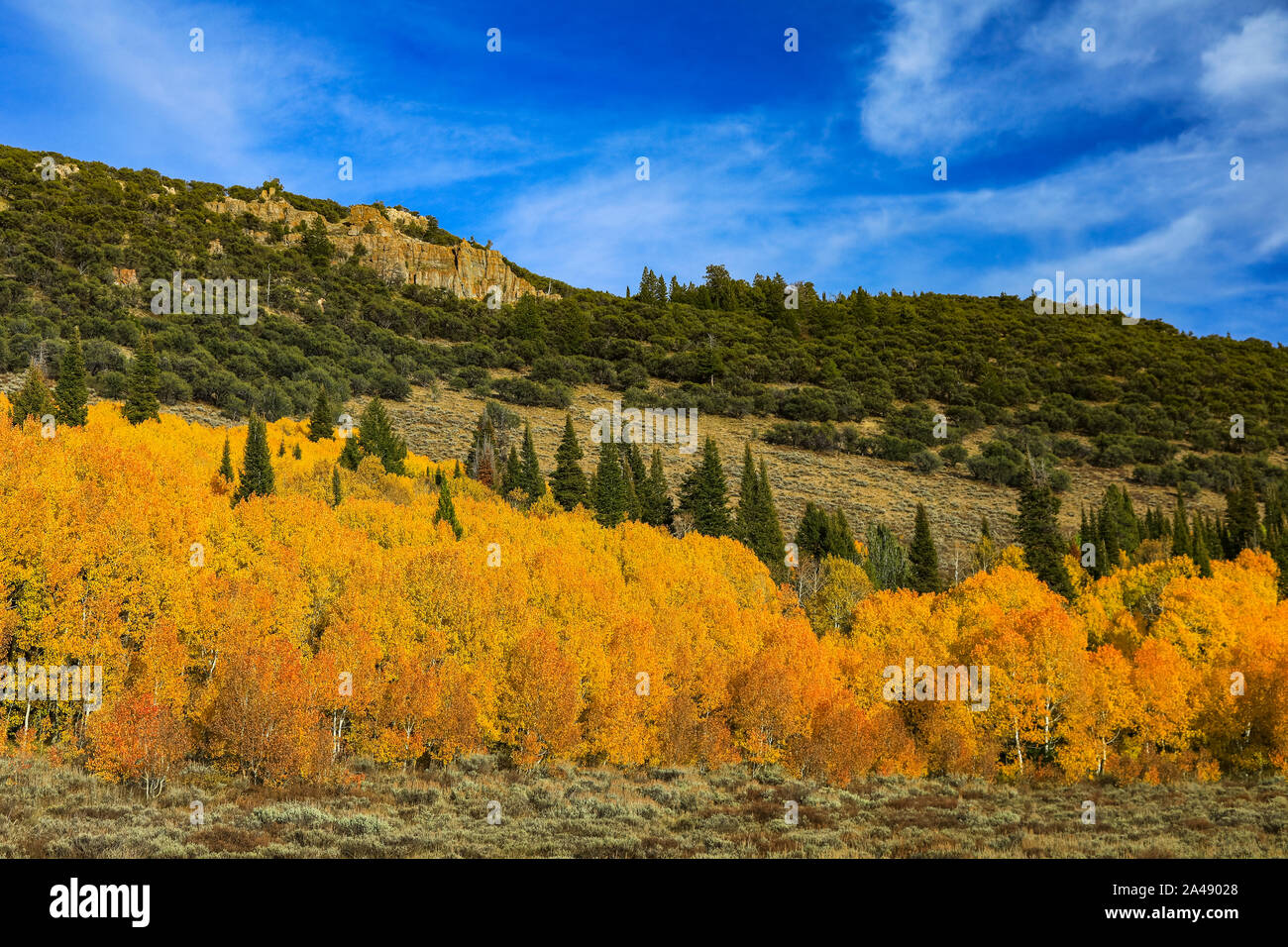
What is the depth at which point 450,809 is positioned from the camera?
116 feet

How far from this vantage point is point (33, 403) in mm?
72062

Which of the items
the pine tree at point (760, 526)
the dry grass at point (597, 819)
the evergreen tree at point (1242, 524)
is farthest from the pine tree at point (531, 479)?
the evergreen tree at point (1242, 524)

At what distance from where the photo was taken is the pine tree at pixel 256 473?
69250 mm

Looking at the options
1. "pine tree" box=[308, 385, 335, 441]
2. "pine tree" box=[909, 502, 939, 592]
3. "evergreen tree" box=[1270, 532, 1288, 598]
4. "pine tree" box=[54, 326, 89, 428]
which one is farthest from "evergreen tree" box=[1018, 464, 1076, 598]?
"pine tree" box=[54, 326, 89, 428]

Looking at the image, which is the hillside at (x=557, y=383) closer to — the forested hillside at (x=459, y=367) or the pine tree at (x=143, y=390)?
the forested hillside at (x=459, y=367)

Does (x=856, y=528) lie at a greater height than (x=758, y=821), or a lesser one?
greater

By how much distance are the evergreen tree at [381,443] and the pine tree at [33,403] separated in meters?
28.8

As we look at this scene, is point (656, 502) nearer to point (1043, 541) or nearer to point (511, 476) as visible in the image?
point (511, 476)

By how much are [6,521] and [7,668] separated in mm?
8778

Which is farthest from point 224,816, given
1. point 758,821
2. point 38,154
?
point 38,154

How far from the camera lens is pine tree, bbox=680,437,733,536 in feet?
302

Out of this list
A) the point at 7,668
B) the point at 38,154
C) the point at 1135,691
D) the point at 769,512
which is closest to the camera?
the point at 7,668

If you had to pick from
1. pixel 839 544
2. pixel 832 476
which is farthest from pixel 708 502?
pixel 832 476
